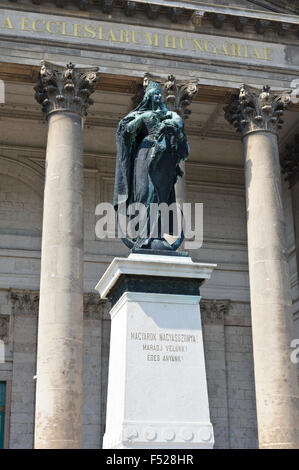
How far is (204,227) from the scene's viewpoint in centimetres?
2853

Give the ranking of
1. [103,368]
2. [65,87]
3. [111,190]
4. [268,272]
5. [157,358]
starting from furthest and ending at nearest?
[111,190] < [103,368] < [65,87] < [268,272] < [157,358]

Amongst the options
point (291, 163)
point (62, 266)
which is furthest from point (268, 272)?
point (291, 163)

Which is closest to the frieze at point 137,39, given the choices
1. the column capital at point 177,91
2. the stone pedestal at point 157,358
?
the column capital at point 177,91

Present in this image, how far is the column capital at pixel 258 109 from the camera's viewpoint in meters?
21.9

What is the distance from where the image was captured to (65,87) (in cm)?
2061

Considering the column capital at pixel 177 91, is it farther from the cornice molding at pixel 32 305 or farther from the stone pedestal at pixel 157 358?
the stone pedestal at pixel 157 358

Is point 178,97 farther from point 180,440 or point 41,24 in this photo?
point 180,440

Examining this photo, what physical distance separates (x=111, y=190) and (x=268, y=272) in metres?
9.39

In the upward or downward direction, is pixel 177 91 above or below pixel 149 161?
above

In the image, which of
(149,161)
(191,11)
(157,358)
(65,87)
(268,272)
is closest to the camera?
(157,358)

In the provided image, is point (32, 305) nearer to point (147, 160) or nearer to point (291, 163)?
point (291, 163)

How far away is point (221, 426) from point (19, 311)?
303 inches

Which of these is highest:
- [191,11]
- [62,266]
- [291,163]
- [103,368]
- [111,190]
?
[191,11]

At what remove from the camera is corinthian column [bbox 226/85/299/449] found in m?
19.0
